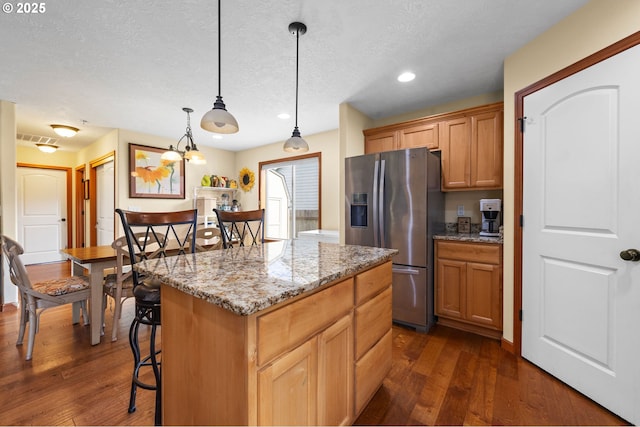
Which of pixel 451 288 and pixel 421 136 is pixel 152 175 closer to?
pixel 421 136

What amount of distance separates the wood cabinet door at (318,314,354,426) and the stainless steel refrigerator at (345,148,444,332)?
1.55 m

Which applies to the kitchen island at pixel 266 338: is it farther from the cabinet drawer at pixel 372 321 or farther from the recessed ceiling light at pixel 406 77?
the recessed ceiling light at pixel 406 77

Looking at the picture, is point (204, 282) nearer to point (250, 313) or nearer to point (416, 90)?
point (250, 313)

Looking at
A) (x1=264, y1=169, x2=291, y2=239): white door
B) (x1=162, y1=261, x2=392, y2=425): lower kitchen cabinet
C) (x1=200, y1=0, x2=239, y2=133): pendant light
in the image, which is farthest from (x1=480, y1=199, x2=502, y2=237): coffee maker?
(x1=264, y1=169, x2=291, y2=239): white door

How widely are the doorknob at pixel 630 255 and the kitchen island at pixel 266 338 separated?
1.34 meters

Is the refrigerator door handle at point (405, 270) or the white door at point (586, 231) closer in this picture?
the white door at point (586, 231)

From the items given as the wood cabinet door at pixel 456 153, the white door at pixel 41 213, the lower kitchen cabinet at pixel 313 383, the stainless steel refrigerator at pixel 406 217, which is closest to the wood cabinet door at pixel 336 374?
the lower kitchen cabinet at pixel 313 383

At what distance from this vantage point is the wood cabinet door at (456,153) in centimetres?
280

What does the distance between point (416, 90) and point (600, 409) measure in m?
2.87

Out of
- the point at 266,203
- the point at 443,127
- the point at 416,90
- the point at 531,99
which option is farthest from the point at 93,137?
the point at 531,99

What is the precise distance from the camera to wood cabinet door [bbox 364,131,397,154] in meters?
3.26

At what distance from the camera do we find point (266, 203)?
5.48m

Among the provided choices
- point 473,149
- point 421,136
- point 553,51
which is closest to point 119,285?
point 421,136

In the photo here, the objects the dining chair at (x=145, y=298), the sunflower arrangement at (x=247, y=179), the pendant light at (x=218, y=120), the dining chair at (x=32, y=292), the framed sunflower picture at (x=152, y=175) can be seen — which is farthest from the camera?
the sunflower arrangement at (x=247, y=179)
